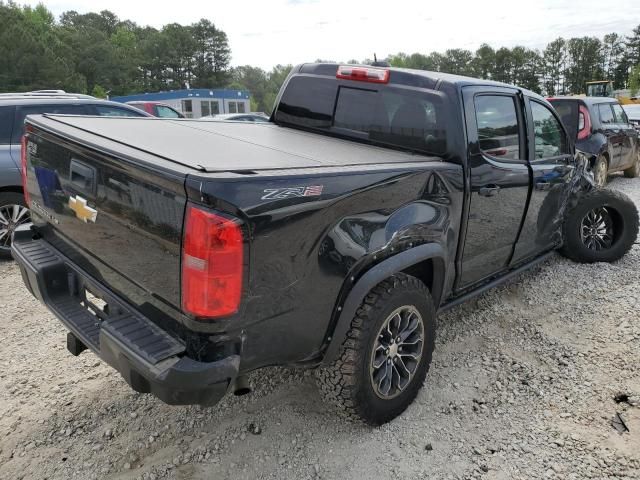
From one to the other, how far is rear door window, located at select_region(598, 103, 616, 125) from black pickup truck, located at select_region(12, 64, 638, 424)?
6.00m

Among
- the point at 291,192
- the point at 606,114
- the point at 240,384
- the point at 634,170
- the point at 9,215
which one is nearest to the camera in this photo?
the point at 291,192

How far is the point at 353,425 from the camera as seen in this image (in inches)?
109

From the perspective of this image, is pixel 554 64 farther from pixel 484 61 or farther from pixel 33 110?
pixel 33 110

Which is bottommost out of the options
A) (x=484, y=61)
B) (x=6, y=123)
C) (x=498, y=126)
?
(x=6, y=123)

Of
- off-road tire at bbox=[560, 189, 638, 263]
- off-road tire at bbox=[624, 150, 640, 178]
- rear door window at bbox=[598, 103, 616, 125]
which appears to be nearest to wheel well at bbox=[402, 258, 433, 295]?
off-road tire at bbox=[560, 189, 638, 263]

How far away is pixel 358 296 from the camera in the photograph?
238cm

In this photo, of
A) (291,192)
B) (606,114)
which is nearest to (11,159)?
(291,192)

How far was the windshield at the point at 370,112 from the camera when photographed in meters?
3.18

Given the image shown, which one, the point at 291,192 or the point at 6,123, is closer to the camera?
the point at 291,192

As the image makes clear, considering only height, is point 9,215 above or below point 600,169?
below

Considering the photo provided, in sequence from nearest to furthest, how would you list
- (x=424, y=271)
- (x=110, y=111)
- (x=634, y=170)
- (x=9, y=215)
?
(x=424, y=271) → (x=9, y=215) → (x=110, y=111) → (x=634, y=170)

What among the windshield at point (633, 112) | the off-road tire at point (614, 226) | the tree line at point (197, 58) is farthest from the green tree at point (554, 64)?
the off-road tire at point (614, 226)

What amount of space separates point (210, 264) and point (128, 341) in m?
0.53

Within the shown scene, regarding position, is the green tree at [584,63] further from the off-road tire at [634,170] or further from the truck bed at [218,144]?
the truck bed at [218,144]
